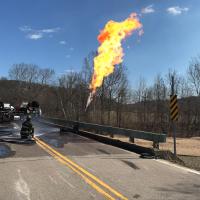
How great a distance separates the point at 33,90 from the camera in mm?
130625

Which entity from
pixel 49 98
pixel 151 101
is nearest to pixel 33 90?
pixel 49 98

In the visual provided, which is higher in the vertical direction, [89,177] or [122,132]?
[122,132]

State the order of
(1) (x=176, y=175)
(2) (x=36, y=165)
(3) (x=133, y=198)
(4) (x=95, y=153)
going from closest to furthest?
(3) (x=133, y=198)
(1) (x=176, y=175)
(2) (x=36, y=165)
(4) (x=95, y=153)

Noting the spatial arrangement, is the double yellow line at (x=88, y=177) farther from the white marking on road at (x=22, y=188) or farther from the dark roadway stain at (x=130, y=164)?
the dark roadway stain at (x=130, y=164)

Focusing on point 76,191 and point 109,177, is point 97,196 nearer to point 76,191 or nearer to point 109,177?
point 76,191

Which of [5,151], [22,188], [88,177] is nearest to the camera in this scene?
[22,188]

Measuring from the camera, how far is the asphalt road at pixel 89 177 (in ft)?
27.7

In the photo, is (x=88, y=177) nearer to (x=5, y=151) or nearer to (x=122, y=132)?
(x=5, y=151)

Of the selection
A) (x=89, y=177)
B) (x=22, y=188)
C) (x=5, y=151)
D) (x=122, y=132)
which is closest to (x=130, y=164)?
(x=89, y=177)

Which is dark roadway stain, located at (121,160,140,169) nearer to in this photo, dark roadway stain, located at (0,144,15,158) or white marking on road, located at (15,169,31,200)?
white marking on road, located at (15,169,31,200)

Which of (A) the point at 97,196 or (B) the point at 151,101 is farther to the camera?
(B) the point at 151,101

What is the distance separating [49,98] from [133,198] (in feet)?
290

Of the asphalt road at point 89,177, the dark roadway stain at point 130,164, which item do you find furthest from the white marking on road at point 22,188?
the dark roadway stain at point 130,164

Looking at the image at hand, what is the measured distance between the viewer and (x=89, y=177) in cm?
1022
